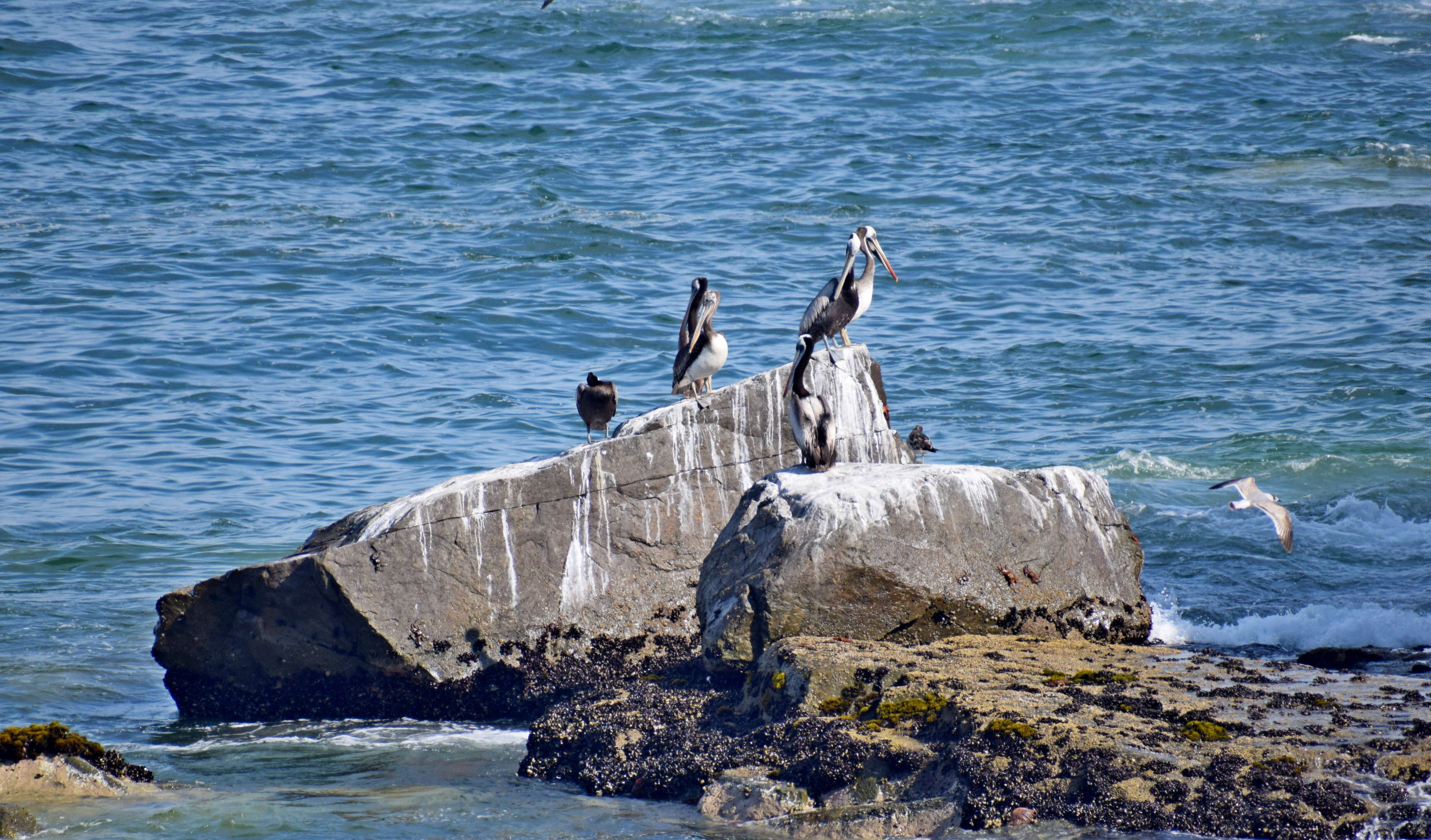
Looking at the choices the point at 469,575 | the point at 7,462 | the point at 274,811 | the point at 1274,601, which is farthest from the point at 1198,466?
the point at 7,462

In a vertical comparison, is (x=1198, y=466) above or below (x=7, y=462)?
below

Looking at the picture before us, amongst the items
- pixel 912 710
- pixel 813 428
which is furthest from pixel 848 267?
pixel 912 710

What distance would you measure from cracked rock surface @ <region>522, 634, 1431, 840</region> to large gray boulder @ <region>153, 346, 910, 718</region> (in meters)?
0.91

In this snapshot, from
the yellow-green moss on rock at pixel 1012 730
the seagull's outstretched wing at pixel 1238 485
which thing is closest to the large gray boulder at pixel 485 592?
the yellow-green moss on rock at pixel 1012 730

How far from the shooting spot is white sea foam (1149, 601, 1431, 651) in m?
10.2

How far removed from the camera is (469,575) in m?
9.23

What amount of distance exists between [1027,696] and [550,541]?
3658 mm

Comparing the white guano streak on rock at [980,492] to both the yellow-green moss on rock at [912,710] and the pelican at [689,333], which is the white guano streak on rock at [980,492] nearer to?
the yellow-green moss on rock at [912,710]

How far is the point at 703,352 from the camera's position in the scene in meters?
10.4

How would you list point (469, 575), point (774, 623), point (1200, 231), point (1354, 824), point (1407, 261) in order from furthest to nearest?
point (1200, 231)
point (1407, 261)
point (469, 575)
point (774, 623)
point (1354, 824)

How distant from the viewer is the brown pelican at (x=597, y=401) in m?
10.9

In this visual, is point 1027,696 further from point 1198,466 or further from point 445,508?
point 1198,466

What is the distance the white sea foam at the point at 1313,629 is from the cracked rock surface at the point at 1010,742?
216 cm

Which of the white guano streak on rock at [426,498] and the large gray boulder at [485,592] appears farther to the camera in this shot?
the white guano streak on rock at [426,498]
